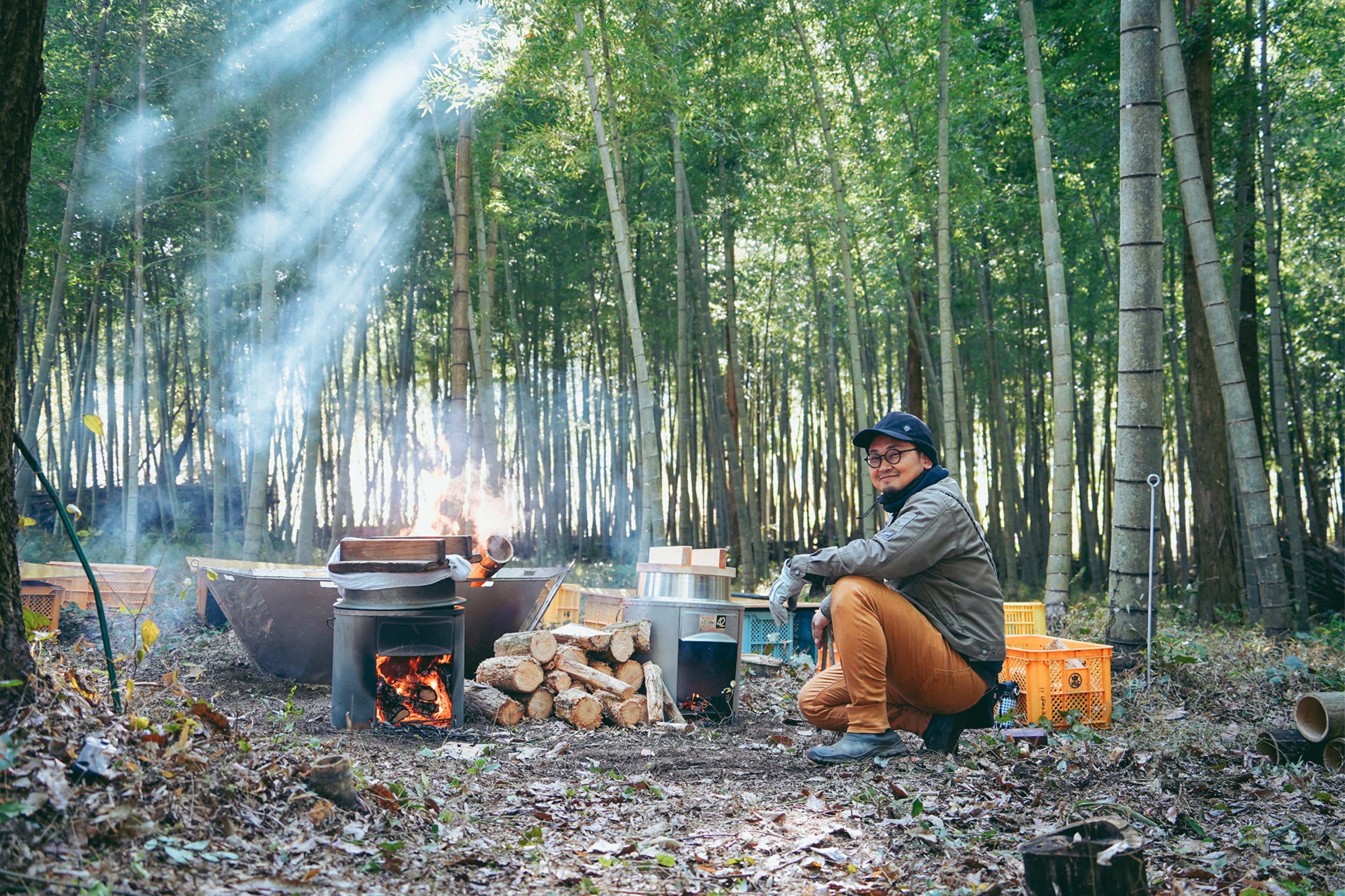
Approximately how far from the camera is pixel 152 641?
91.4 inches

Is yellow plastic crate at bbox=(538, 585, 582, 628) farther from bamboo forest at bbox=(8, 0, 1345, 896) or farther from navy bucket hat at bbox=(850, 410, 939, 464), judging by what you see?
navy bucket hat at bbox=(850, 410, 939, 464)

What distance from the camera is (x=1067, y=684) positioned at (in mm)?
3668

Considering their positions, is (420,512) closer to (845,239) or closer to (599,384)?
(845,239)

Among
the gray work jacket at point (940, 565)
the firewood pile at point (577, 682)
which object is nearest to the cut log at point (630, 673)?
the firewood pile at point (577, 682)

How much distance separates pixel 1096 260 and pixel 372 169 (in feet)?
27.3

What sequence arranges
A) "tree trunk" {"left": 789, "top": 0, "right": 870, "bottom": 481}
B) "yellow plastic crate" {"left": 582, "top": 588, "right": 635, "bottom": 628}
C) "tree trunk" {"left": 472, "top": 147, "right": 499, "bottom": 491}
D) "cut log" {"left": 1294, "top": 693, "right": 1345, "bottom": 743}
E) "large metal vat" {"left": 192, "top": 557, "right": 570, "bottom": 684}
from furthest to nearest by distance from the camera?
"tree trunk" {"left": 472, "top": 147, "right": 499, "bottom": 491}
"tree trunk" {"left": 789, "top": 0, "right": 870, "bottom": 481}
"yellow plastic crate" {"left": 582, "top": 588, "right": 635, "bottom": 628}
"large metal vat" {"left": 192, "top": 557, "right": 570, "bottom": 684}
"cut log" {"left": 1294, "top": 693, "right": 1345, "bottom": 743}

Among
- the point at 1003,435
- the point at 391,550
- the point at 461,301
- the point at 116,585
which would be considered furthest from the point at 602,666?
the point at 1003,435

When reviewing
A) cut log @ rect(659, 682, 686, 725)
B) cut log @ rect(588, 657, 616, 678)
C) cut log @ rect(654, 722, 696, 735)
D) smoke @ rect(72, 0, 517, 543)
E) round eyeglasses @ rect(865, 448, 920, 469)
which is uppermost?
smoke @ rect(72, 0, 517, 543)

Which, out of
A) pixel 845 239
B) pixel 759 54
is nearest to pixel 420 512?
pixel 845 239

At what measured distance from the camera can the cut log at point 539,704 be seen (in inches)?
165

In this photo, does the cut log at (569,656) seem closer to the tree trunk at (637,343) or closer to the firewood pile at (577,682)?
the firewood pile at (577,682)

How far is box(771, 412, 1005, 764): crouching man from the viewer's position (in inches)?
118

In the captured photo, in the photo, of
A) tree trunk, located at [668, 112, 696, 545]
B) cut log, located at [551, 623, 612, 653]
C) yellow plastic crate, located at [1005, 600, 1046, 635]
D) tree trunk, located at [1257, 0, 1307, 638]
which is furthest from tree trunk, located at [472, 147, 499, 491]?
tree trunk, located at [1257, 0, 1307, 638]

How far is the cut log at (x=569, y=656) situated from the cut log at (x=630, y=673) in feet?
0.54
